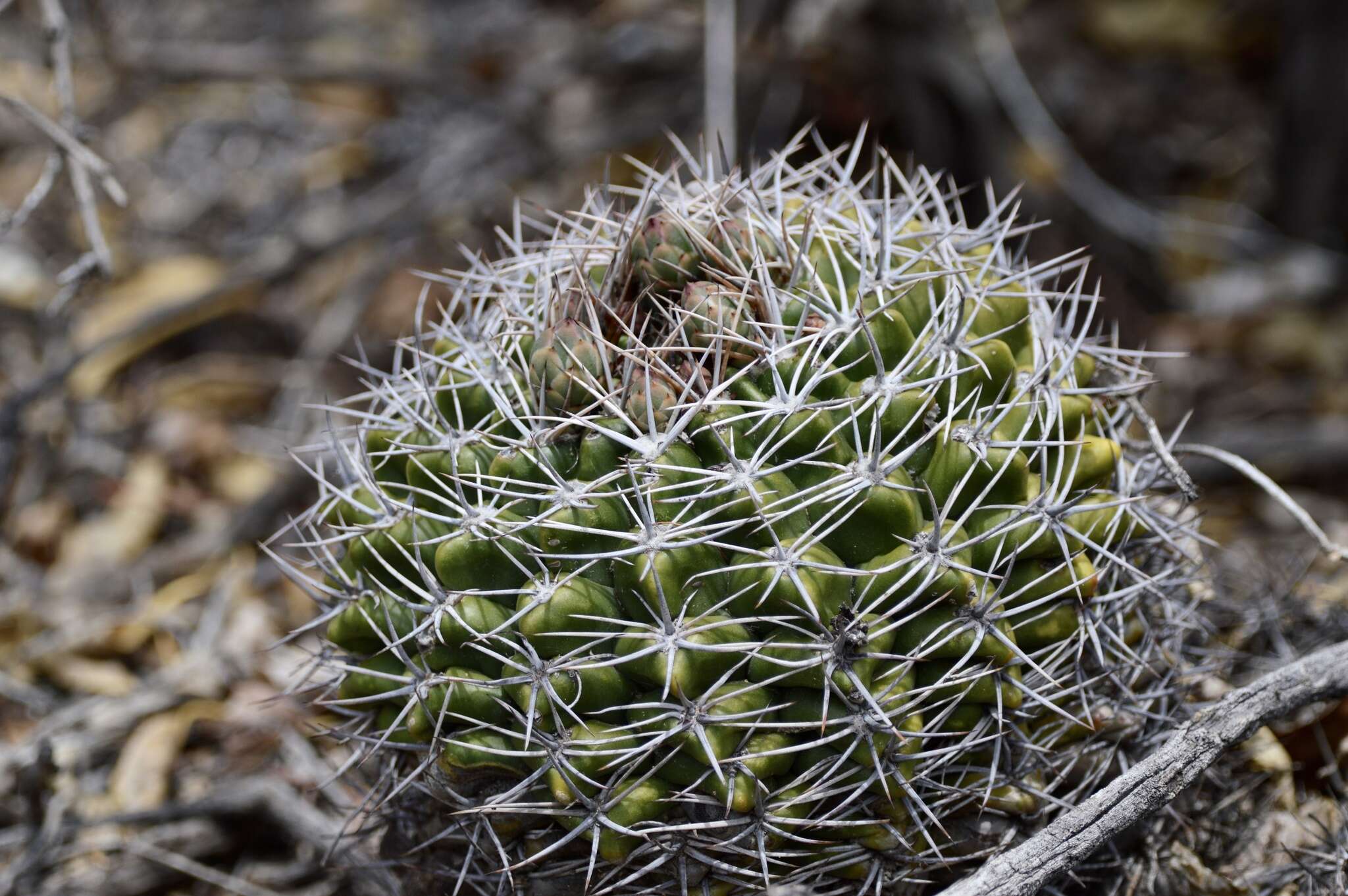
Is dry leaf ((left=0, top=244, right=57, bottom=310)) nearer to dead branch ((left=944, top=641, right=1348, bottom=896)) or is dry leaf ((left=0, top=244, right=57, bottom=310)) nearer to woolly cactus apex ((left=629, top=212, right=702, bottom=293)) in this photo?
woolly cactus apex ((left=629, top=212, right=702, bottom=293))

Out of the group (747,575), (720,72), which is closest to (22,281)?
(720,72)

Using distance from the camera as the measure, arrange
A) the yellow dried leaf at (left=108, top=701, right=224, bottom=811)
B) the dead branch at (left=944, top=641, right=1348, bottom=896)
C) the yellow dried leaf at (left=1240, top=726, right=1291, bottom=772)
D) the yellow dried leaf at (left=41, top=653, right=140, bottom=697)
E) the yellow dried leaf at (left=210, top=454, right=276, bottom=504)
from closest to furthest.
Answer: the dead branch at (left=944, top=641, right=1348, bottom=896)
the yellow dried leaf at (left=1240, top=726, right=1291, bottom=772)
the yellow dried leaf at (left=108, top=701, right=224, bottom=811)
the yellow dried leaf at (left=41, top=653, right=140, bottom=697)
the yellow dried leaf at (left=210, top=454, right=276, bottom=504)

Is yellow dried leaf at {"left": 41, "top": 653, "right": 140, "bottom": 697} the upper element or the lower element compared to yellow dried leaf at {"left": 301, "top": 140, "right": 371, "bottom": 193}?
lower

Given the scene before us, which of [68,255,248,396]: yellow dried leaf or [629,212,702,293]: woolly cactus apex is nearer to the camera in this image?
[629,212,702,293]: woolly cactus apex

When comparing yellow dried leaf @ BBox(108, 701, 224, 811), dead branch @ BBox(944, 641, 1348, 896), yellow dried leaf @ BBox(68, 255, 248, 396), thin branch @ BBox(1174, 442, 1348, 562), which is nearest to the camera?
dead branch @ BBox(944, 641, 1348, 896)

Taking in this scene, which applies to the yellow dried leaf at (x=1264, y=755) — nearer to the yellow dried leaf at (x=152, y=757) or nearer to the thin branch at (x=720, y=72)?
the thin branch at (x=720, y=72)

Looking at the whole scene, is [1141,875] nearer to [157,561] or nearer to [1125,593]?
[1125,593]

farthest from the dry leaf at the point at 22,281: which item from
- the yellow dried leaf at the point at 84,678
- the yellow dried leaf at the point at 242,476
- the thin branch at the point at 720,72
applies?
the thin branch at the point at 720,72

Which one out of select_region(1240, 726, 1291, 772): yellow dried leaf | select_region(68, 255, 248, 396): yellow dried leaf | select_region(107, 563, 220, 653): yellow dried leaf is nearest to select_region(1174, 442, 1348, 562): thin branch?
select_region(1240, 726, 1291, 772): yellow dried leaf
